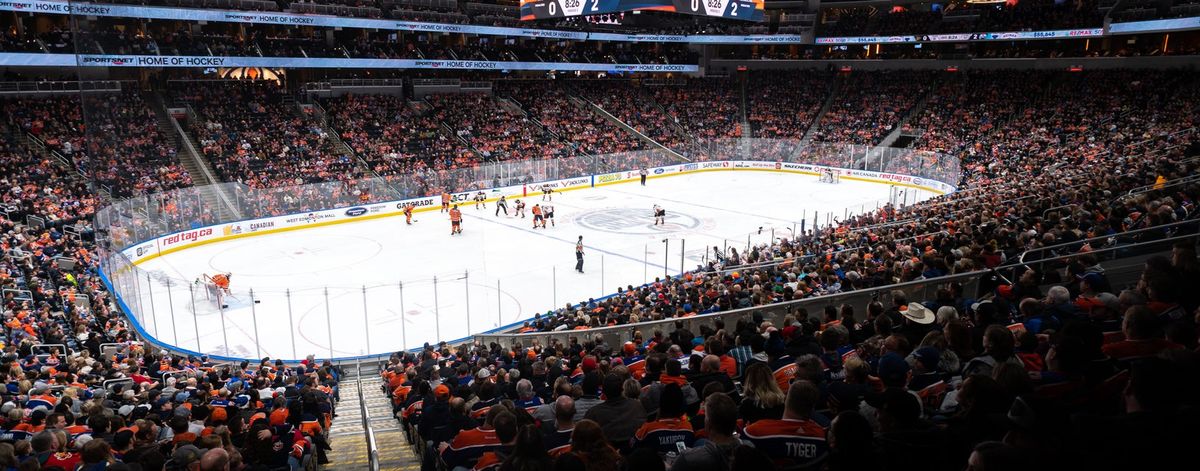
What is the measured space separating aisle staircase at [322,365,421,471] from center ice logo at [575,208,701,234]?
14.8m


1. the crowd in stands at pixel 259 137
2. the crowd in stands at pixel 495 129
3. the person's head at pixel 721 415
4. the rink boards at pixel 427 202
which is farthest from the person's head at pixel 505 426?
the crowd in stands at pixel 495 129

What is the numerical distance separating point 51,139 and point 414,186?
1372 cm

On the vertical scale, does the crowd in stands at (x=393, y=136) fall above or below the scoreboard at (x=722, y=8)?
below

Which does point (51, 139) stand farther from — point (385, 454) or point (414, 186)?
point (385, 454)

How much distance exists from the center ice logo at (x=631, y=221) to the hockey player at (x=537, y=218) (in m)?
1.57

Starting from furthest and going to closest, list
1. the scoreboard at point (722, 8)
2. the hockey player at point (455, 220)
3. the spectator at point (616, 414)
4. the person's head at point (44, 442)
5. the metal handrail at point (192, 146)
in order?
the scoreboard at point (722, 8), the metal handrail at point (192, 146), the hockey player at point (455, 220), the person's head at point (44, 442), the spectator at point (616, 414)

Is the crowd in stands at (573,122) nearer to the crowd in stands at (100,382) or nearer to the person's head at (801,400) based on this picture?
the crowd in stands at (100,382)

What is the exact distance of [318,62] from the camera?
1485 inches

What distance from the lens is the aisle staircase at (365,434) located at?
8.11 meters

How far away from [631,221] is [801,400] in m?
25.5

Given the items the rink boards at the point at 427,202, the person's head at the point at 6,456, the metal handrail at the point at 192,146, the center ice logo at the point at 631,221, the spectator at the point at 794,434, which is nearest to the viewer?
the spectator at the point at 794,434

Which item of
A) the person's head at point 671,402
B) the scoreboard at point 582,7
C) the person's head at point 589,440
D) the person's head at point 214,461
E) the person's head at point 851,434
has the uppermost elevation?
the scoreboard at point 582,7

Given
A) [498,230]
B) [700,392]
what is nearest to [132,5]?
[498,230]

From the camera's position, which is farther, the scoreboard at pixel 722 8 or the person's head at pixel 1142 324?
the scoreboard at pixel 722 8
